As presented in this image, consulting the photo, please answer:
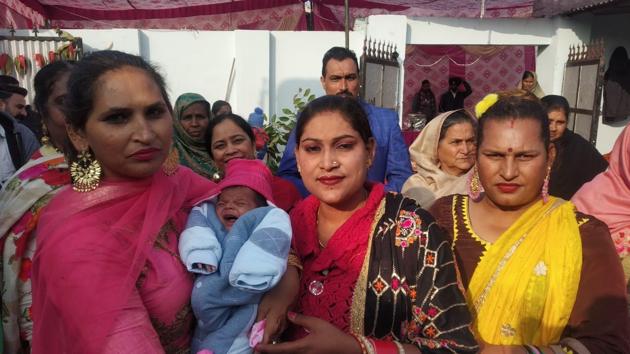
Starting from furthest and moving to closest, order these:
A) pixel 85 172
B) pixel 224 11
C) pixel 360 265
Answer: pixel 224 11
pixel 360 265
pixel 85 172

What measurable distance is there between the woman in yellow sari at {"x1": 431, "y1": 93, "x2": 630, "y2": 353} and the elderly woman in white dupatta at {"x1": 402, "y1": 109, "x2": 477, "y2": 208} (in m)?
0.95

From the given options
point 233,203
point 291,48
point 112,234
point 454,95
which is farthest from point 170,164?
point 454,95

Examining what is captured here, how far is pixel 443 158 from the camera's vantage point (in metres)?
3.15

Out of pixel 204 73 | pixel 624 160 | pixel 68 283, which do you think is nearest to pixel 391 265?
pixel 68 283

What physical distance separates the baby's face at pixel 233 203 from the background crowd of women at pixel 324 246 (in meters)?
0.09

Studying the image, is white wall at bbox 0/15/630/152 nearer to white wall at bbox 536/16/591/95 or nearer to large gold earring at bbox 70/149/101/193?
white wall at bbox 536/16/591/95

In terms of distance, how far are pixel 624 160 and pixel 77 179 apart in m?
3.17

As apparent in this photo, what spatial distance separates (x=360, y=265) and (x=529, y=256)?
73 centimetres

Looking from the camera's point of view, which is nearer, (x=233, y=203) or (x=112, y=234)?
(x=112, y=234)

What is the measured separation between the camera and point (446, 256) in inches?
63.4

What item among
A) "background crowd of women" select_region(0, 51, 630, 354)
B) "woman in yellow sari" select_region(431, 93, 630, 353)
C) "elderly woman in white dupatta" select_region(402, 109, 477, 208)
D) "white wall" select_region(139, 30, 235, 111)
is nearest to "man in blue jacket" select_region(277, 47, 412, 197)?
"elderly woman in white dupatta" select_region(402, 109, 477, 208)

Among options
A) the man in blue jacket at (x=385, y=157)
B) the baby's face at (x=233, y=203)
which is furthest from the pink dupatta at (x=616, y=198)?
the baby's face at (x=233, y=203)

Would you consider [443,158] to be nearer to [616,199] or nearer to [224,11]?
[616,199]

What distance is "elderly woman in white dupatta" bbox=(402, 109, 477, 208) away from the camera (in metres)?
3.03
